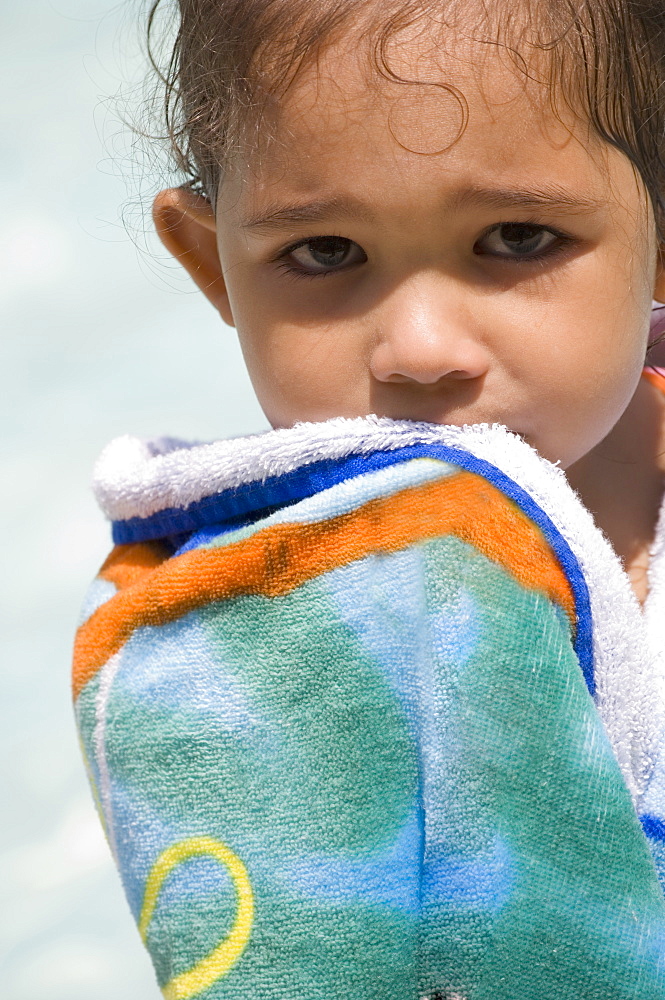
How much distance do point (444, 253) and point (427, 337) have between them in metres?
0.07

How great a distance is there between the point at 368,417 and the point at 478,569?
0.51ft

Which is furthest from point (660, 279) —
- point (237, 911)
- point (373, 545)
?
point (237, 911)

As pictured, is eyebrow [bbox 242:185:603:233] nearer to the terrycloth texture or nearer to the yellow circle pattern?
the terrycloth texture

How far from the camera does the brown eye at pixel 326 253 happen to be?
3.25 ft

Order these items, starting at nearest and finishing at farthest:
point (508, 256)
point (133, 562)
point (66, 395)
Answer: point (508, 256), point (133, 562), point (66, 395)

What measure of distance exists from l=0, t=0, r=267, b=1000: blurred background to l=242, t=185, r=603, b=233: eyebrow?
1.20ft

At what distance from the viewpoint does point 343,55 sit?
0.93 m

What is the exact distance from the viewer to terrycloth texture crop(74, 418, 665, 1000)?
84cm

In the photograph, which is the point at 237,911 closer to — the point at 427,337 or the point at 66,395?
the point at 427,337

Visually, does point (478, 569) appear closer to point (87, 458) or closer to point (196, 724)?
point (196, 724)

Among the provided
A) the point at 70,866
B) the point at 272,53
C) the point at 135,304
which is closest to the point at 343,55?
the point at 272,53

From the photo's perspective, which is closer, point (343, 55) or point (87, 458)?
point (343, 55)

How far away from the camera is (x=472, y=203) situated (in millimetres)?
938

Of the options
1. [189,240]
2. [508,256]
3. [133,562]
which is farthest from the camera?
[189,240]
